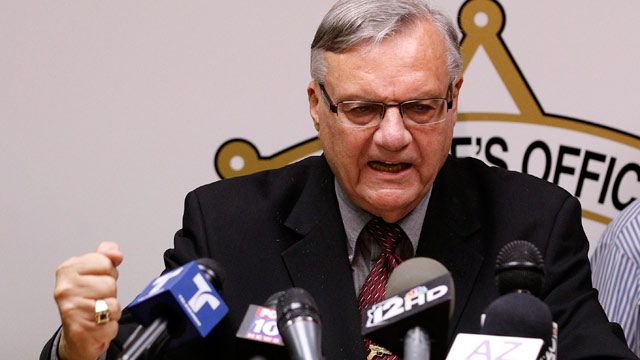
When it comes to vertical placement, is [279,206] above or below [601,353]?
above


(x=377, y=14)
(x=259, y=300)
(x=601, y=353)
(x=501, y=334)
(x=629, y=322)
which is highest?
(x=377, y=14)

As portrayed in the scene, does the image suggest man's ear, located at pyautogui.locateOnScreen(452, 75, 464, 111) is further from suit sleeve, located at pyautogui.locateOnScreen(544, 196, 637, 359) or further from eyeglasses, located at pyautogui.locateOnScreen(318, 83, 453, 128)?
suit sleeve, located at pyautogui.locateOnScreen(544, 196, 637, 359)

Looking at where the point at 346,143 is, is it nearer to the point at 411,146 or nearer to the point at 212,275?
the point at 411,146

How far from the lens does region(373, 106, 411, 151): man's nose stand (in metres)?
2.21

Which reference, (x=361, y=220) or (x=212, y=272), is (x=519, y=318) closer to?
(x=212, y=272)

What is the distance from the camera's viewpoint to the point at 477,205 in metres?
2.50

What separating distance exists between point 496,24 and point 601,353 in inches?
46.8

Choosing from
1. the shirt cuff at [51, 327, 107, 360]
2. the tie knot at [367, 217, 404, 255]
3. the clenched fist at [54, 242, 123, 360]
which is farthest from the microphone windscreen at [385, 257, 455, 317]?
the tie knot at [367, 217, 404, 255]

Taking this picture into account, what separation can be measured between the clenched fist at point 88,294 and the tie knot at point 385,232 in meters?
0.80

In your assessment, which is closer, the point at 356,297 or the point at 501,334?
the point at 501,334

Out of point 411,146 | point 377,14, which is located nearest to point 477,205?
point 411,146

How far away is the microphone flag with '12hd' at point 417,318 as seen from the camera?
1.39 m

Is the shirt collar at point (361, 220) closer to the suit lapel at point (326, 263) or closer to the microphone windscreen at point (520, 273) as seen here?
the suit lapel at point (326, 263)

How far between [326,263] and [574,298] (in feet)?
1.81
